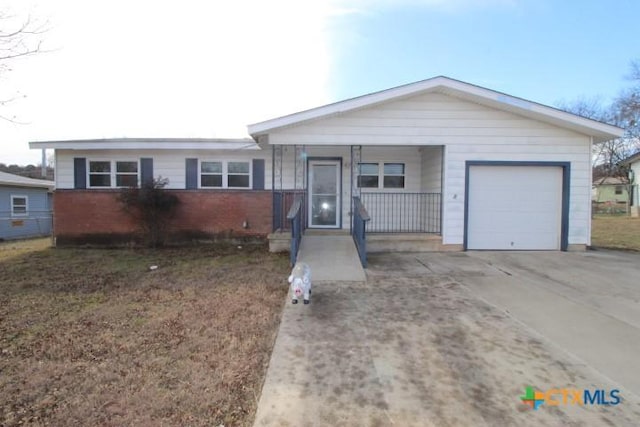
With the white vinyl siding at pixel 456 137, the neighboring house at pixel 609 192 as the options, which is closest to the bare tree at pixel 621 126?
the neighboring house at pixel 609 192

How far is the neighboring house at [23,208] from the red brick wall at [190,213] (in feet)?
27.5

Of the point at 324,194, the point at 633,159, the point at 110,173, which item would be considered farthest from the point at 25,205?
the point at 633,159

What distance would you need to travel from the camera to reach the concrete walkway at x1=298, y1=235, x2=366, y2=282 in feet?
20.4

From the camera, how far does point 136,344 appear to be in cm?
366

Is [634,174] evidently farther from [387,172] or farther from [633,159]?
[387,172]

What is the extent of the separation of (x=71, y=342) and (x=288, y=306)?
239 cm

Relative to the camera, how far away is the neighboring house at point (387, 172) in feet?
28.4


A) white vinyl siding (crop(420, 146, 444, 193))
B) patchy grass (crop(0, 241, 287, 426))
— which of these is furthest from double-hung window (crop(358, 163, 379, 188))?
patchy grass (crop(0, 241, 287, 426))

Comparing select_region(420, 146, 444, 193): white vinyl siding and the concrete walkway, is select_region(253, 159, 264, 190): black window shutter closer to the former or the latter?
the concrete walkway

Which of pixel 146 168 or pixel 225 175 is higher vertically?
pixel 146 168

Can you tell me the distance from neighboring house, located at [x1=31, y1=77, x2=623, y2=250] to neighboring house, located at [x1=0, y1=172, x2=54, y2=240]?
30.1 ft

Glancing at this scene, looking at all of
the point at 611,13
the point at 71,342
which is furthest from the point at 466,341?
the point at 611,13

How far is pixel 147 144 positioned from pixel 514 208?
10064 mm

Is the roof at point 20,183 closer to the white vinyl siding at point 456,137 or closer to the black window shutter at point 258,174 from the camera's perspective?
the black window shutter at point 258,174
